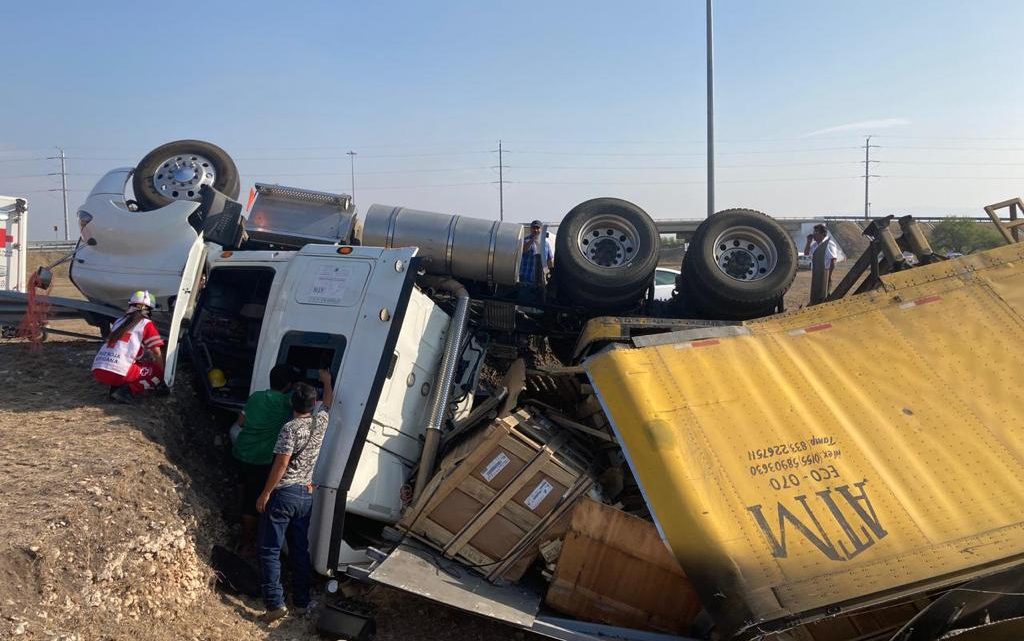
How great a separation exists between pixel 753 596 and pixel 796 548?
14.0 inches

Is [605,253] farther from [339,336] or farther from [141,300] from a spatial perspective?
[141,300]

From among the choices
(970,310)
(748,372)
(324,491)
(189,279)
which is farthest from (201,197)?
(970,310)

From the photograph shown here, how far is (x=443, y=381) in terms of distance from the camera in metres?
5.71

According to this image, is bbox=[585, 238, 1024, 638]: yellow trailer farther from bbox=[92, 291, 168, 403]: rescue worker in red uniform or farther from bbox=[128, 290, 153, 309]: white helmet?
bbox=[128, 290, 153, 309]: white helmet

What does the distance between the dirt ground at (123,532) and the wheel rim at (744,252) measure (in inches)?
140

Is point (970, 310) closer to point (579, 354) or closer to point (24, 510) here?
point (579, 354)

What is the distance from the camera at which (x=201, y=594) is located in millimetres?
4562

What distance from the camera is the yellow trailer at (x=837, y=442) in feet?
13.4

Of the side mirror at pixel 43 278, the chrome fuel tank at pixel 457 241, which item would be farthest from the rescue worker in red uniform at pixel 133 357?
the chrome fuel tank at pixel 457 241

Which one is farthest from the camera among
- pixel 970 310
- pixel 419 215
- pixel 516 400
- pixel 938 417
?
pixel 419 215

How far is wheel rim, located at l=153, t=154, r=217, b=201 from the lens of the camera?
7.31 metres

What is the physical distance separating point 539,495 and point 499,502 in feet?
0.85

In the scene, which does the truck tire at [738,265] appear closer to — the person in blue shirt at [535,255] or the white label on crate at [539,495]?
the person in blue shirt at [535,255]

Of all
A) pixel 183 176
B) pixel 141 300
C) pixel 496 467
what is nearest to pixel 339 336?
pixel 496 467
